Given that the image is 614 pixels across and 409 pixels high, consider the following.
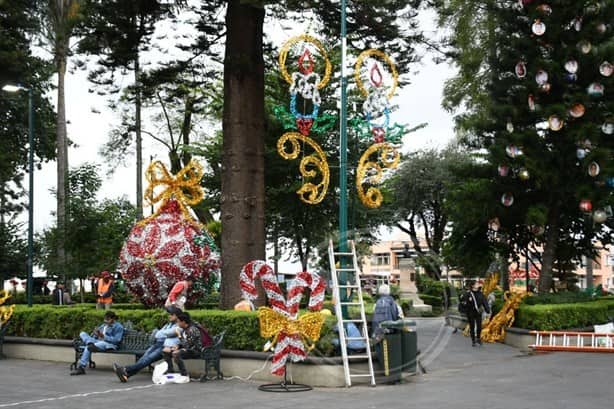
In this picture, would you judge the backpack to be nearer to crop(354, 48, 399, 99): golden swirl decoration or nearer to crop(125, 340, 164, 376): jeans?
crop(125, 340, 164, 376): jeans

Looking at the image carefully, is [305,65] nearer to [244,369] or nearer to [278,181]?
[244,369]

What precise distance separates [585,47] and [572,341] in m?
8.95

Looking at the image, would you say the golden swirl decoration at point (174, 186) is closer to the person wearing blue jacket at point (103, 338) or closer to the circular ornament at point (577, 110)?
the person wearing blue jacket at point (103, 338)

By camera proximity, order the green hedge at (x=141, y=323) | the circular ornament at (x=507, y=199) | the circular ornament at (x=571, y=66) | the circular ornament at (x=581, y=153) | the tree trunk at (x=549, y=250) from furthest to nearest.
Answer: the circular ornament at (x=507, y=199)
the tree trunk at (x=549, y=250)
the circular ornament at (x=571, y=66)
the circular ornament at (x=581, y=153)
the green hedge at (x=141, y=323)

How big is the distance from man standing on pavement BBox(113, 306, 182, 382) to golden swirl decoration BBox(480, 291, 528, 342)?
10.1 meters

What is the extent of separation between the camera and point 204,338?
14188mm

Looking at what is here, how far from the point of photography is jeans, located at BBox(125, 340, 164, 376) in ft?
46.4

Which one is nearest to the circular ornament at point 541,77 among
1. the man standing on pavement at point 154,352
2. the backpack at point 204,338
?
the backpack at point 204,338

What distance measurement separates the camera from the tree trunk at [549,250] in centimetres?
2406

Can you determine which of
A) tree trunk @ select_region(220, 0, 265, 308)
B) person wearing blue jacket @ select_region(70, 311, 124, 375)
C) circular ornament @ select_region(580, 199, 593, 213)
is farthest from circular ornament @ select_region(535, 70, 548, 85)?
person wearing blue jacket @ select_region(70, 311, 124, 375)

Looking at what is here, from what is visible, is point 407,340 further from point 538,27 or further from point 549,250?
point 538,27

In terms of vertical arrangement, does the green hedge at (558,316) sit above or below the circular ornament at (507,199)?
below

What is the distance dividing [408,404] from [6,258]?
31460 mm

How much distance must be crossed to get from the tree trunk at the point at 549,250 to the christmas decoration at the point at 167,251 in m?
10.6
